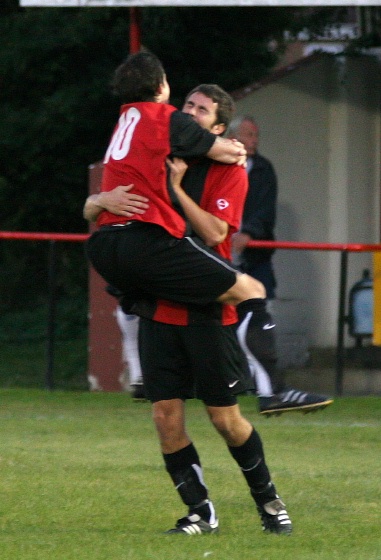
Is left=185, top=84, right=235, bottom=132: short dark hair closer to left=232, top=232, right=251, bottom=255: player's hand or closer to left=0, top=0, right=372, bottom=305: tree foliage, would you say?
left=232, top=232, right=251, bottom=255: player's hand

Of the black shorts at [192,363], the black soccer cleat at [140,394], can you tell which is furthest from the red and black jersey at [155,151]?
the black soccer cleat at [140,394]

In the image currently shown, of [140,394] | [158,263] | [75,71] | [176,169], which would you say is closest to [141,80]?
[176,169]

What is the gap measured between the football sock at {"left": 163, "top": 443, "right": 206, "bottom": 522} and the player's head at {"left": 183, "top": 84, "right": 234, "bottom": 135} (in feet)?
4.51

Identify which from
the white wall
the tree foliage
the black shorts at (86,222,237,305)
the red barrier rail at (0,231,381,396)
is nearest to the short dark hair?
the black shorts at (86,222,237,305)

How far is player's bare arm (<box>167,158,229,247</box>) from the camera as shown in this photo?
5.45m

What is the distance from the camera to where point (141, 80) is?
5.50m

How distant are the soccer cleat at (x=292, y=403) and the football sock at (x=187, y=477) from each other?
1.66ft

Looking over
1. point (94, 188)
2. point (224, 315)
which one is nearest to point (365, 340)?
point (94, 188)

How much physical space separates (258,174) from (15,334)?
3245mm

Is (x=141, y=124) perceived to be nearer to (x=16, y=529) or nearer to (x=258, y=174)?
(x=16, y=529)

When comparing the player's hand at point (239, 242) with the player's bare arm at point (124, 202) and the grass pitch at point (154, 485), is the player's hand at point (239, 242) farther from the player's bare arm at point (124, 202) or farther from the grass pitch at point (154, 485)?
the player's bare arm at point (124, 202)

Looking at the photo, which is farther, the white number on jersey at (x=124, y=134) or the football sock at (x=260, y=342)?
the football sock at (x=260, y=342)

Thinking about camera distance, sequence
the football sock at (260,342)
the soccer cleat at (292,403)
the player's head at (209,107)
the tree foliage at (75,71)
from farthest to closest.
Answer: the tree foliage at (75,71), the football sock at (260,342), the soccer cleat at (292,403), the player's head at (209,107)

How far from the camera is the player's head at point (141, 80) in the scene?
550cm
